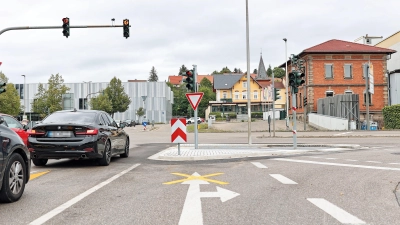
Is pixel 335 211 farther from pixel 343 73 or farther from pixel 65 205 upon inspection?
pixel 343 73

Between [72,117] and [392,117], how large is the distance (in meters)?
37.6

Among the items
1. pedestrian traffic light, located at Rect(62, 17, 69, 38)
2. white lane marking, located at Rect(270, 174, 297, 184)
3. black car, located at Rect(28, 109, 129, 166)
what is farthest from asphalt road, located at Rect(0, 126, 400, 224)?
pedestrian traffic light, located at Rect(62, 17, 69, 38)

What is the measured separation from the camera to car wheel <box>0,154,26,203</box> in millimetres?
5754

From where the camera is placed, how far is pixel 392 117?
4069 centimetres

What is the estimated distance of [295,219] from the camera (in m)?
4.86

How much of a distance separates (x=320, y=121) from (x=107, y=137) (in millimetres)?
35698

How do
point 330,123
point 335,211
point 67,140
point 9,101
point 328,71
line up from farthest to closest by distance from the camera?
1. point 9,101
2. point 328,71
3. point 330,123
4. point 67,140
5. point 335,211

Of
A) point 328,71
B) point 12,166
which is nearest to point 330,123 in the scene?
point 328,71

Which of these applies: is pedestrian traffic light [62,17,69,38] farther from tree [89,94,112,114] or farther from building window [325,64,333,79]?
tree [89,94,112,114]

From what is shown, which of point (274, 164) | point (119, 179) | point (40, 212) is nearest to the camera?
point (40, 212)

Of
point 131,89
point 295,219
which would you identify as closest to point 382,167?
point 295,219

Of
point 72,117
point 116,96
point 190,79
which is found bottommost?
point 72,117

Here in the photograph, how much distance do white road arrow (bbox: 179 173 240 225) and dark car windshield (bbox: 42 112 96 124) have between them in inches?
158

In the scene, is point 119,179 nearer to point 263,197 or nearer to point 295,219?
point 263,197
